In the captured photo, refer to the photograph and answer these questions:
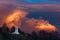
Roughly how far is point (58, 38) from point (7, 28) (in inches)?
42.5

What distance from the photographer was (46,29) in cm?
294

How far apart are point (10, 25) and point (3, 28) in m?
0.18

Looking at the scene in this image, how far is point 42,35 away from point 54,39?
0.27 meters

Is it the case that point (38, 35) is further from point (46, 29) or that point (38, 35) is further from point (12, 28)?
point (12, 28)

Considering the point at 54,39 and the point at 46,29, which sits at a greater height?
the point at 46,29

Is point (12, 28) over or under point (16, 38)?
over

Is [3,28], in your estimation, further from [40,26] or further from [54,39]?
[54,39]

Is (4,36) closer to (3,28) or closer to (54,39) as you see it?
(3,28)

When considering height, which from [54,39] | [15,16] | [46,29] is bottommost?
[54,39]

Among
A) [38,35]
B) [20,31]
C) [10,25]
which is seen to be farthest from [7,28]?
[38,35]

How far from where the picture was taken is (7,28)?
114 inches

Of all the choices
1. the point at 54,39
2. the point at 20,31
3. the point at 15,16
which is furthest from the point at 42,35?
the point at 15,16

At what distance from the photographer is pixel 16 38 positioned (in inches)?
113

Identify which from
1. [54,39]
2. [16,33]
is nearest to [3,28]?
[16,33]
